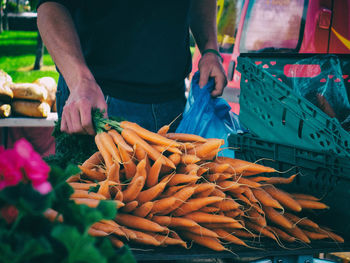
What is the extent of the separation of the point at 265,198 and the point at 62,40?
1049 mm

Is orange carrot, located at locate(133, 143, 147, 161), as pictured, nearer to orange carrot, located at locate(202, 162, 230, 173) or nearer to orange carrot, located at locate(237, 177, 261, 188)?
orange carrot, located at locate(202, 162, 230, 173)

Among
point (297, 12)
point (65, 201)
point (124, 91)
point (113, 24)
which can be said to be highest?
point (297, 12)

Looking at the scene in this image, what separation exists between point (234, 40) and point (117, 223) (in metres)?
3.00

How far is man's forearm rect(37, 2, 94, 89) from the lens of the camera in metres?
1.46

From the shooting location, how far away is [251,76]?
1518mm

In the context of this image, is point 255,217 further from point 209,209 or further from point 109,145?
point 109,145

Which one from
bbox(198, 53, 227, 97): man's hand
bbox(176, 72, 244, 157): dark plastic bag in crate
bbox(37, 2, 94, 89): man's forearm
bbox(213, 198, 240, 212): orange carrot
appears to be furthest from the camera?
bbox(198, 53, 227, 97): man's hand

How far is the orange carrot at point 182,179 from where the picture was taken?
1240 millimetres

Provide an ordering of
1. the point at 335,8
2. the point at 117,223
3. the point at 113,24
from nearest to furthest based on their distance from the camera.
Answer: the point at 117,223 → the point at 113,24 → the point at 335,8

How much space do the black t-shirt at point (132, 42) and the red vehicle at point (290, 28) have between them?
1.47 m

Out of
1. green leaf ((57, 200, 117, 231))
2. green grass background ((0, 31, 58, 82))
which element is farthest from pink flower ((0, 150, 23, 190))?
green grass background ((0, 31, 58, 82))

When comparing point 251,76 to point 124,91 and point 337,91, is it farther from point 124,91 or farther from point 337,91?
point 124,91

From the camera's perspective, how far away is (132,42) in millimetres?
1793

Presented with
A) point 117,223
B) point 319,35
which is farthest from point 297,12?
point 117,223
